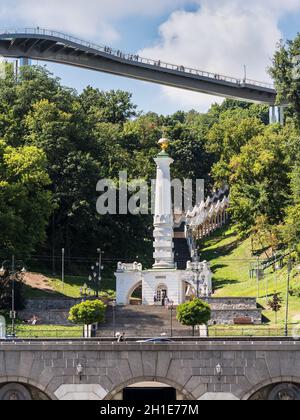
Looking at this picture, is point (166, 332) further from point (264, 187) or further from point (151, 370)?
point (264, 187)

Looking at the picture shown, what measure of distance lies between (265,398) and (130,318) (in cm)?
2884

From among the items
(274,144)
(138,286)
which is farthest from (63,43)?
(138,286)

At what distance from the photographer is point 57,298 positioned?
72.6 m

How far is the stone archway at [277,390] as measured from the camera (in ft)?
130

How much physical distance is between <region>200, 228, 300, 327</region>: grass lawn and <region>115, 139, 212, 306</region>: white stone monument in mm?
3008

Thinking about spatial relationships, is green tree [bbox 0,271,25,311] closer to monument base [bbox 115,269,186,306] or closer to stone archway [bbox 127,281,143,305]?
monument base [bbox 115,269,186,306]

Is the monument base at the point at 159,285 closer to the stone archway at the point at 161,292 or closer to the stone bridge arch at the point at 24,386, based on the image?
the stone archway at the point at 161,292

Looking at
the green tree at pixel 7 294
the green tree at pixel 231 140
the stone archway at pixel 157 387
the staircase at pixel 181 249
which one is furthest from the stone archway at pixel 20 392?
the green tree at pixel 231 140

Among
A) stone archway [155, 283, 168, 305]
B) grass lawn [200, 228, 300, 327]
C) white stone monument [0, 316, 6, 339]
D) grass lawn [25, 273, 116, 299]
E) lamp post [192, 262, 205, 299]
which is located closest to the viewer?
white stone monument [0, 316, 6, 339]


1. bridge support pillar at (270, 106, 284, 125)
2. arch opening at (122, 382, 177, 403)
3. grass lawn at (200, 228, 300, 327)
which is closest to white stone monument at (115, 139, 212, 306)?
grass lawn at (200, 228, 300, 327)

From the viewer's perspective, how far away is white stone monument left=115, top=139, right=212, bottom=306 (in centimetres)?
7700

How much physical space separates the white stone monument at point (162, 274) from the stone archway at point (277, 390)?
36.2 metres

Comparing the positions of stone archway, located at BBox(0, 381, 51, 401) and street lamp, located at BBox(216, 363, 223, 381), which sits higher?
street lamp, located at BBox(216, 363, 223, 381)

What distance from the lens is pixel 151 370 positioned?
132 ft
